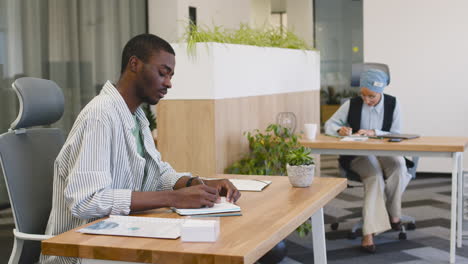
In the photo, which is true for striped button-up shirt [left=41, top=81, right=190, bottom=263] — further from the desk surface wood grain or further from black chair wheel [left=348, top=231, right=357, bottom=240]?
black chair wheel [left=348, top=231, right=357, bottom=240]

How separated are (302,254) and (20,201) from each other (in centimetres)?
230

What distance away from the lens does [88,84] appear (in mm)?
6305

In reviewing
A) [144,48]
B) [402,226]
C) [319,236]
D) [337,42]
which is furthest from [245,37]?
[337,42]

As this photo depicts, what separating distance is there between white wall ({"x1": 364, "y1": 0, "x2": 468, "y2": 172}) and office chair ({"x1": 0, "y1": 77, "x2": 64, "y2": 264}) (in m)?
5.29

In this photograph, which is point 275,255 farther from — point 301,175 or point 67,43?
point 67,43

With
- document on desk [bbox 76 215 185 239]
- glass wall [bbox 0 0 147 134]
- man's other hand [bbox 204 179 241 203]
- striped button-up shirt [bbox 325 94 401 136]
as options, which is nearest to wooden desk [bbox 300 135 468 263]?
striped button-up shirt [bbox 325 94 401 136]

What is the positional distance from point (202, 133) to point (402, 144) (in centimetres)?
124

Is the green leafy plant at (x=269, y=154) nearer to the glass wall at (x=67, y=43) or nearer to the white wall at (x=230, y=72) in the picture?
the white wall at (x=230, y=72)

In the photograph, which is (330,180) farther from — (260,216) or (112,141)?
(112,141)

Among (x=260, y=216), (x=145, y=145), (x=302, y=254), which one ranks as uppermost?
(x=145, y=145)

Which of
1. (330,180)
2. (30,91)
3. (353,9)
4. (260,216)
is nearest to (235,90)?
(330,180)

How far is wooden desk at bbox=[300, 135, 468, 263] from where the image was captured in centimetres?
391

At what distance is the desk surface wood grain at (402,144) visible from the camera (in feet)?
12.8

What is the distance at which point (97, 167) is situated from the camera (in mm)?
1989
